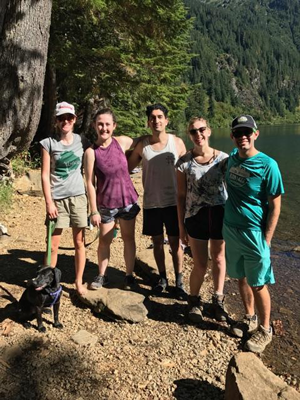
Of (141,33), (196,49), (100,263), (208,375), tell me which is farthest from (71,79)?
(196,49)

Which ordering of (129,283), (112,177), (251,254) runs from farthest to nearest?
(129,283), (112,177), (251,254)

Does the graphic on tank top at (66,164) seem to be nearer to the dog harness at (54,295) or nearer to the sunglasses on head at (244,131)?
the dog harness at (54,295)

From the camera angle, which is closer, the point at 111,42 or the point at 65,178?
the point at 65,178

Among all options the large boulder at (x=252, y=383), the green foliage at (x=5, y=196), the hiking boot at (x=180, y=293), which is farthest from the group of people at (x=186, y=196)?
the green foliage at (x=5, y=196)

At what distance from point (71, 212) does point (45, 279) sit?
845 millimetres

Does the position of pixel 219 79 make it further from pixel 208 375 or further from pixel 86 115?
pixel 208 375

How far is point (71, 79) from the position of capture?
32.3 ft

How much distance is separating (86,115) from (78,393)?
12.6 meters

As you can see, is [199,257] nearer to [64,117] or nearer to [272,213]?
[272,213]

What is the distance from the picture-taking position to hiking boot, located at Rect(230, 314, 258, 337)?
3.78 m

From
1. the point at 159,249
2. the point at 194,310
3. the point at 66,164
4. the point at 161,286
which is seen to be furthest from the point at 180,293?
the point at 66,164

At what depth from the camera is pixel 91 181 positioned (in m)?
3.82

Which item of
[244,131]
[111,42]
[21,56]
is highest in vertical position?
[111,42]

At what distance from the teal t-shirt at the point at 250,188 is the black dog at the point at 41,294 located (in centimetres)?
184
